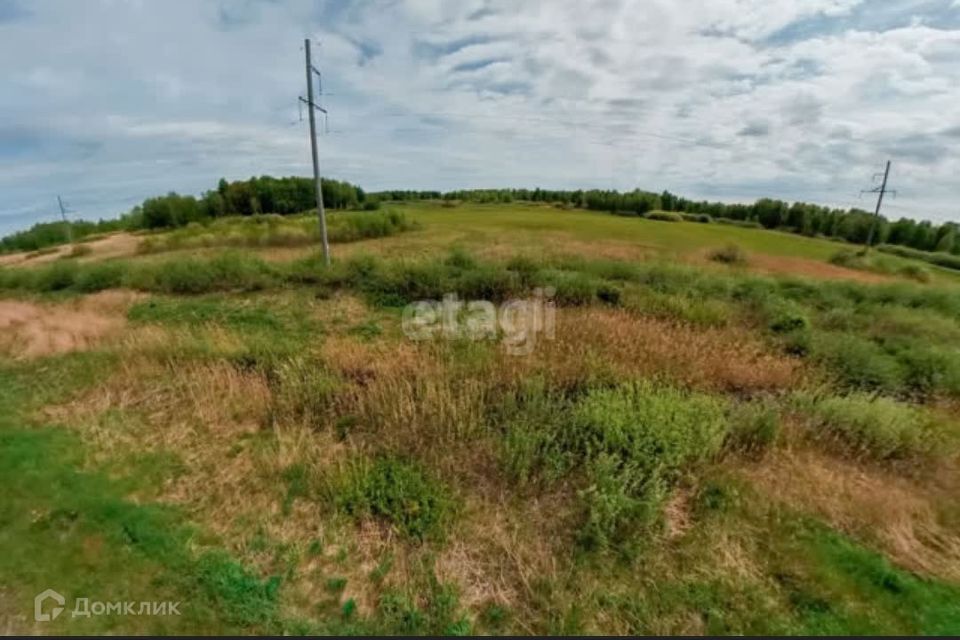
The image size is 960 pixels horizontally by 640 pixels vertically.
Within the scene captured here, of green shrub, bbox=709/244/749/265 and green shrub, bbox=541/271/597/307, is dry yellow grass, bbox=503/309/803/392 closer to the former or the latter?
green shrub, bbox=541/271/597/307

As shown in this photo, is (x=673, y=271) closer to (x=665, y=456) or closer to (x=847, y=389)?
(x=847, y=389)

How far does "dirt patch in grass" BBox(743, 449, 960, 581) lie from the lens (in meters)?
3.49

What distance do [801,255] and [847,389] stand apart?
97.6 feet

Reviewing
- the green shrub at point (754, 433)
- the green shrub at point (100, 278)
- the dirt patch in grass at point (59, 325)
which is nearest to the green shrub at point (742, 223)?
the green shrub at point (754, 433)

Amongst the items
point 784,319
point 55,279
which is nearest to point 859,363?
point 784,319

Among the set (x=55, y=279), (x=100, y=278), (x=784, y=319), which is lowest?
(x=55, y=279)

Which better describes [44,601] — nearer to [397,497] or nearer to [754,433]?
[397,497]

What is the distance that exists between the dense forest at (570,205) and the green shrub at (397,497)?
51203mm

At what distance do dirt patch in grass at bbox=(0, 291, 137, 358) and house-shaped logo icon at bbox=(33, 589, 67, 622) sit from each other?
7.37 meters

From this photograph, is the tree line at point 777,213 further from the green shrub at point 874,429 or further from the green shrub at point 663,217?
the green shrub at point 874,429

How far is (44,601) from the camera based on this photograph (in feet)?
9.75

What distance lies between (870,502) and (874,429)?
1293mm

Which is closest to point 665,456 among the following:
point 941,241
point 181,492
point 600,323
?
point 600,323

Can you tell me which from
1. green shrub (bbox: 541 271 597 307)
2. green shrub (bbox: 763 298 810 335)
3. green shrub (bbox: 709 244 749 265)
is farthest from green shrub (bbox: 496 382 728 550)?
green shrub (bbox: 709 244 749 265)
